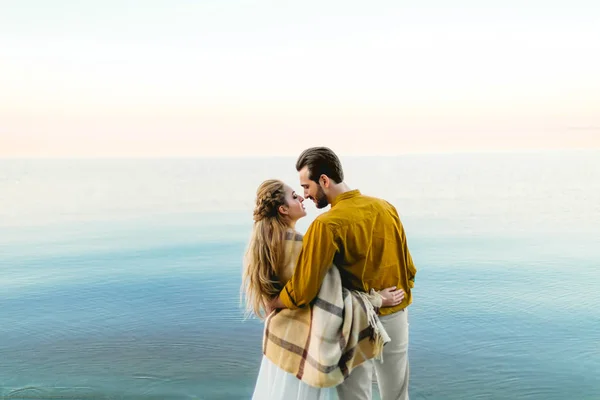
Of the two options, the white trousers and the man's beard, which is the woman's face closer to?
the man's beard

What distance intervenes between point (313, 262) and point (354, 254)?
211 millimetres

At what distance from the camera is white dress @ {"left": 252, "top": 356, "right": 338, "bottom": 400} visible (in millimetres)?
2891

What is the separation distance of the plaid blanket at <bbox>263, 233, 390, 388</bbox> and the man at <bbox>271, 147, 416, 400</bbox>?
0.06m

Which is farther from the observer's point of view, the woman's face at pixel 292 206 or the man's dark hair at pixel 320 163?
the woman's face at pixel 292 206

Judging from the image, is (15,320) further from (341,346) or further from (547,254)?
(547,254)

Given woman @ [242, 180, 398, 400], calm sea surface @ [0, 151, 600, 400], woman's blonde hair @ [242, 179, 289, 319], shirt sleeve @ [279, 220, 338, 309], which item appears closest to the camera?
shirt sleeve @ [279, 220, 338, 309]

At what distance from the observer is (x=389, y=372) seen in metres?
3.02

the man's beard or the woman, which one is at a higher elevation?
the man's beard

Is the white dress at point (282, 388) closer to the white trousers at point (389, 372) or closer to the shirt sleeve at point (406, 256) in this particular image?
the white trousers at point (389, 372)

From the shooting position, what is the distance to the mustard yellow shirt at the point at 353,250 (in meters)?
2.64

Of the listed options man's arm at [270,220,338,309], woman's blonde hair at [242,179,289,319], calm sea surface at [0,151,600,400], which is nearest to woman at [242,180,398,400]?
woman's blonde hair at [242,179,289,319]

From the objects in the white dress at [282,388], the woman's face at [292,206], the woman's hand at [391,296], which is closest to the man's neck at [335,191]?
the woman's face at [292,206]

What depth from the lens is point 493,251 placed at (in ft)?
38.7

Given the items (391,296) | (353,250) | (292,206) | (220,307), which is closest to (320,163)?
(292,206)
